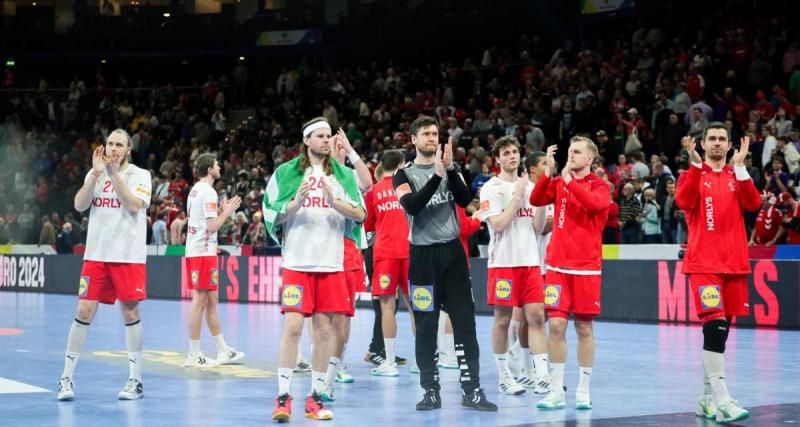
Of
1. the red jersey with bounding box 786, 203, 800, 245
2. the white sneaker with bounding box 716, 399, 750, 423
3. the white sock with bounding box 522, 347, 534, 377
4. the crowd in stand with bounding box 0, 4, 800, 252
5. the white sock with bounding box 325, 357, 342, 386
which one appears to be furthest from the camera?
the crowd in stand with bounding box 0, 4, 800, 252

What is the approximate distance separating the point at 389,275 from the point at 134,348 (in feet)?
9.68

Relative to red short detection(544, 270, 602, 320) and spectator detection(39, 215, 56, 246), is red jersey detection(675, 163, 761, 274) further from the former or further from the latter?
spectator detection(39, 215, 56, 246)

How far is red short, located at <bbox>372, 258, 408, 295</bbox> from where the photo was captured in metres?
11.0

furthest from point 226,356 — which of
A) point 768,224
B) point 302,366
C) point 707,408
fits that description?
point 768,224

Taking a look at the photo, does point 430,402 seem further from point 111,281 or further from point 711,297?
point 111,281

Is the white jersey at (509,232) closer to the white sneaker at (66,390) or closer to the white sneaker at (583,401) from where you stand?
the white sneaker at (583,401)

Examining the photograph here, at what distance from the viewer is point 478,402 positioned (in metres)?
8.33

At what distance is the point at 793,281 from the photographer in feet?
51.6

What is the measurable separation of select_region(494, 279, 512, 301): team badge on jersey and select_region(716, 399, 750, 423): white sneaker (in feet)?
7.12

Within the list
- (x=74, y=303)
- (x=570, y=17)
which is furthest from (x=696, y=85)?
(x=74, y=303)

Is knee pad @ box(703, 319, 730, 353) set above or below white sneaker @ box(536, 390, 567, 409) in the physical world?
above

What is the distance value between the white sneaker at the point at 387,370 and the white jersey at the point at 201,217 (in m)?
2.52

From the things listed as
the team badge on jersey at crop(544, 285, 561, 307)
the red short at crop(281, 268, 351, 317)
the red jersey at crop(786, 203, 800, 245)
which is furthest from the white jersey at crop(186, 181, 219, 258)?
the red jersey at crop(786, 203, 800, 245)

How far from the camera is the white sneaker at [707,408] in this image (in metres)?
7.96
